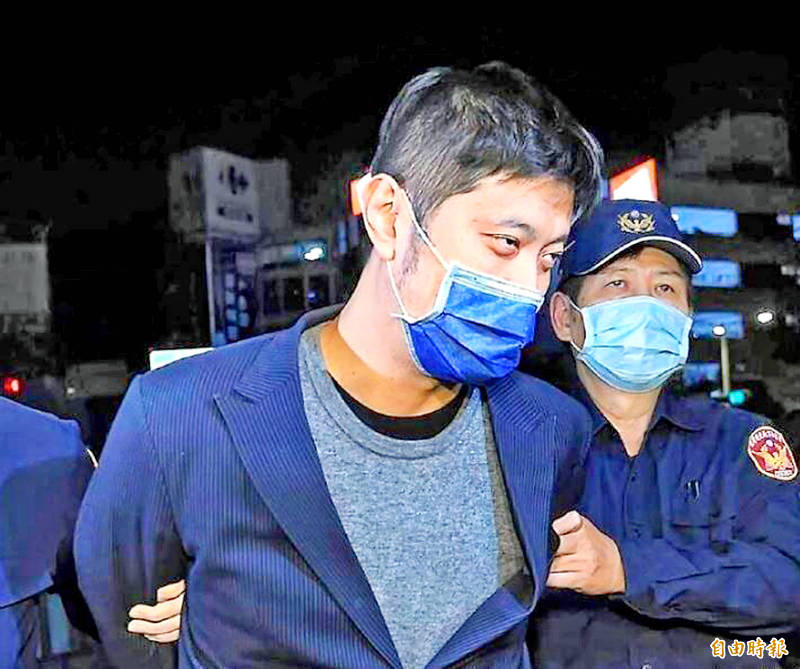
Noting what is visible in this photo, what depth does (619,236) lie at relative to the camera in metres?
1.61

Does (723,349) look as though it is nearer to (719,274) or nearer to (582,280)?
(719,274)

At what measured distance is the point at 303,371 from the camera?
1.14m

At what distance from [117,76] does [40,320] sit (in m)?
0.59

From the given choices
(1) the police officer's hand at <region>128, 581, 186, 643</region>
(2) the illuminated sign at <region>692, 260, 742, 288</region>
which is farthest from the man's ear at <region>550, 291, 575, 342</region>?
(1) the police officer's hand at <region>128, 581, 186, 643</region>

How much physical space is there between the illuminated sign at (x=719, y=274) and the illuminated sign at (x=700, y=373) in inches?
8.0

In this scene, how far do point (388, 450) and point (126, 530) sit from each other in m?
0.33

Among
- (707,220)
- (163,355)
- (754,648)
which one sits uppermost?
(707,220)

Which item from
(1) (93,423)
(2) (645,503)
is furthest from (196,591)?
(1) (93,423)

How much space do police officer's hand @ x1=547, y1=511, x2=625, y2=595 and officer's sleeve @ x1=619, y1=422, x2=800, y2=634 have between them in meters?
0.03

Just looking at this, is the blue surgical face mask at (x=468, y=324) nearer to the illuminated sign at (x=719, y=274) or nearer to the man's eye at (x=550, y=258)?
the man's eye at (x=550, y=258)

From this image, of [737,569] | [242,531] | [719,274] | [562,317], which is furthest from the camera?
[719,274]

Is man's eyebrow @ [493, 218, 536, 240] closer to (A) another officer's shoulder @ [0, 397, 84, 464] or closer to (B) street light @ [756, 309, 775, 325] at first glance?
(A) another officer's shoulder @ [0, 397, 84, 464]

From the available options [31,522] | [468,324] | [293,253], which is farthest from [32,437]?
[293,253]

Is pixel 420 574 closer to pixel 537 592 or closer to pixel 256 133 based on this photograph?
pixel 537 592
